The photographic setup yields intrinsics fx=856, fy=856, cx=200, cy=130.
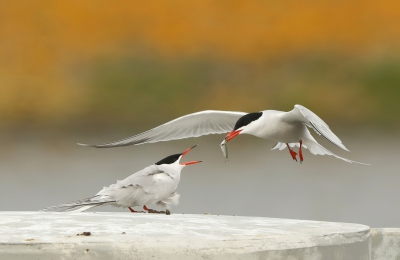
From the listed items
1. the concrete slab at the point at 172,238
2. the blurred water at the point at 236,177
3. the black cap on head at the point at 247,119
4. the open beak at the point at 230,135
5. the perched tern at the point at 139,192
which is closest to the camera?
the concrete slab at the point at 172,238

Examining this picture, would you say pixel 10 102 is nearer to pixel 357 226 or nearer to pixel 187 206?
pixel 187 206

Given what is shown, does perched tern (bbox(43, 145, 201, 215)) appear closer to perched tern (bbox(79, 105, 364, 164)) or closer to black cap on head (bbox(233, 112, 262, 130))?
perched tern (bbox(79, 105, 364, 164))

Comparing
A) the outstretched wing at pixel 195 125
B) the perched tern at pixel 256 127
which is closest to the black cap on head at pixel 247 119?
the perched tern at pixel 256 127

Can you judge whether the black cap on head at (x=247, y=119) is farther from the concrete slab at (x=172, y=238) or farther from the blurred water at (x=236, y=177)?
the blurred water at (x=236, y=177)

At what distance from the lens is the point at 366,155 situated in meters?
8.62

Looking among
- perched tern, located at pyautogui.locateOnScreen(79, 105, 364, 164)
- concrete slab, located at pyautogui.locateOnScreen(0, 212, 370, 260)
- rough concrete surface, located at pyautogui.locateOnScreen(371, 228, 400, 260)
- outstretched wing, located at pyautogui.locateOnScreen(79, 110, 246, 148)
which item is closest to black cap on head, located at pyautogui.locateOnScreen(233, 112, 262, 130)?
perched tern, located at pyautogui.locateOnScreen(79, 105, 364, 164)

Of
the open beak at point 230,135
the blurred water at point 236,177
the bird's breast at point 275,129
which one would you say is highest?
the bird's breast at point 275,129

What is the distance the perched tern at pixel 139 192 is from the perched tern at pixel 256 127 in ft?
1.49

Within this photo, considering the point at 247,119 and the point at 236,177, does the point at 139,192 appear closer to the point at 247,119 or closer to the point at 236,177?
the point at 247,119

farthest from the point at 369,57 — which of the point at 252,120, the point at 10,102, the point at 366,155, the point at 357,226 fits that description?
the point at 357,226

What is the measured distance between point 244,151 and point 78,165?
1765 mm

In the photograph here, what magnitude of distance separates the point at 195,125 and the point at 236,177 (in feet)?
12.9

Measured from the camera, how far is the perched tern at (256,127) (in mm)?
3946

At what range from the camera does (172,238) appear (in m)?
1.95
